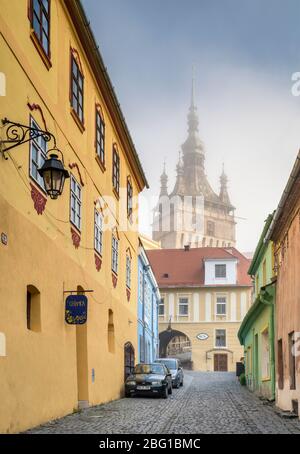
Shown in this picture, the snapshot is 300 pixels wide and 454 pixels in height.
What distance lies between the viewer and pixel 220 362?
205 ft

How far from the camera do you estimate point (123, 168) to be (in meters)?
26.7

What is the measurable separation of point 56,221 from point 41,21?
13.8 ft

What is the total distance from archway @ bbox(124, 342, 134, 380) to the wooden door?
34545 mm

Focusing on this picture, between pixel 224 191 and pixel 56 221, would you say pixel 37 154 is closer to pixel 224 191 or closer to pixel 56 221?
pixel 56 221

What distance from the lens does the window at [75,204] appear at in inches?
669

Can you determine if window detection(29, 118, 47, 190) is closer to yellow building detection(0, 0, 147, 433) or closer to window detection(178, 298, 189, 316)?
yellow building detection(0, 0, 147, 433)

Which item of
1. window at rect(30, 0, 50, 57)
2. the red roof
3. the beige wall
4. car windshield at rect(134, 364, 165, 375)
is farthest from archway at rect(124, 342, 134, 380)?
the red roof

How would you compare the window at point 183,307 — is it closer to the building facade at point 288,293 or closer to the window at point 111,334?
the window at point 111,334

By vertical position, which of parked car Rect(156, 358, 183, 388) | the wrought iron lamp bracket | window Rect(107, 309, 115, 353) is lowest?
parked car Rect(156, 358, 183, 388)

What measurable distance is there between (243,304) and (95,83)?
45.9 metres

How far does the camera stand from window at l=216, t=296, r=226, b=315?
63406 mm

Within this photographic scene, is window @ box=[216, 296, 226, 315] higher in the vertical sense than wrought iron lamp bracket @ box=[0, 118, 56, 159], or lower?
lower

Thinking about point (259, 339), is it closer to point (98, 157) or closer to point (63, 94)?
point (98, 157)
